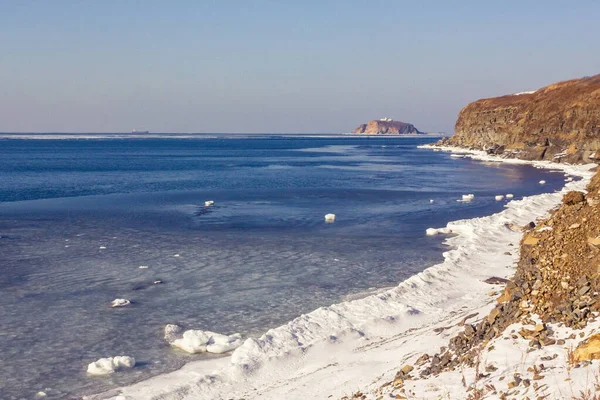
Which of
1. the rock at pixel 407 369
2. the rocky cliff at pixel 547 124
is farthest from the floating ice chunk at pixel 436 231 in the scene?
the rocky cliff at pixel 547 124

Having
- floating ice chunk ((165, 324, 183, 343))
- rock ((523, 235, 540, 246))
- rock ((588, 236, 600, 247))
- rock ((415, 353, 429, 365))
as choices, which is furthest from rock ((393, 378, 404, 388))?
rock ((523, 235, 540, 246))

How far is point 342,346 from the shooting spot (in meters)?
13.0

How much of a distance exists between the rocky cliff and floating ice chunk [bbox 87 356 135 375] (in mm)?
57035

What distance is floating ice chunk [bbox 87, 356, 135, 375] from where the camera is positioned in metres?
11.9

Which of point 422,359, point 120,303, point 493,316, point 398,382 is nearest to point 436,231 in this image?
point 120,303

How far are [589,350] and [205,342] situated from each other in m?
7.76

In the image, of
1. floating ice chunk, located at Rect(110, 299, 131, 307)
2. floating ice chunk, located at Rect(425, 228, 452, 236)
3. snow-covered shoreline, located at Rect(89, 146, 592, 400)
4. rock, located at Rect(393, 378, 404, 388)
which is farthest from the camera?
floating ice chunk, located at Rect(425, 228, 452, 236)

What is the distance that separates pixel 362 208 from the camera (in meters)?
36.5

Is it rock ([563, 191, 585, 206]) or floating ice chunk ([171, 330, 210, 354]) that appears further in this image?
rock ([563, 191, 585, 206])

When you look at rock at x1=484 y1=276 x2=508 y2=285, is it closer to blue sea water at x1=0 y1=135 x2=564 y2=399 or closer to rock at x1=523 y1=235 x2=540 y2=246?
rock at x1=523 y1=235 x2=540 y2=246

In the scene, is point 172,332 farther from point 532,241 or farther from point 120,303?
point 532,241

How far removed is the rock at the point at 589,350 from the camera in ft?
26.0

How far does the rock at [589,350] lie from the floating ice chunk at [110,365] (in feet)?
27.0

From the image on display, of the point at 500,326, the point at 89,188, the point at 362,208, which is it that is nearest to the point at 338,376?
the point at 500,326
